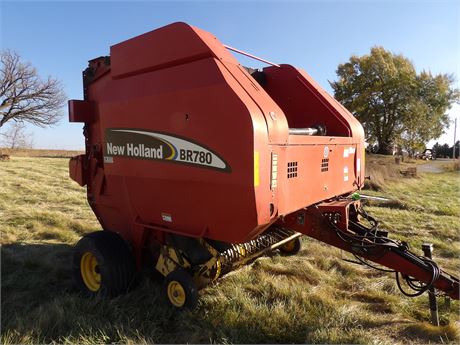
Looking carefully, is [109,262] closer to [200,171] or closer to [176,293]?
[176,293]

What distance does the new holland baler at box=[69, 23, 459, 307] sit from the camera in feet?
9.04

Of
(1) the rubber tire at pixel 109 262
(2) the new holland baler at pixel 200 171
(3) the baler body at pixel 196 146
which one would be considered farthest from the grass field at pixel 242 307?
(3) the baler body at pixel 196 146

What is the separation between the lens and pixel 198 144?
114 inches

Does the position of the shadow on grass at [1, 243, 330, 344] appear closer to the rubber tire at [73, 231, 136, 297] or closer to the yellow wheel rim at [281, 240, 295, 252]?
the rubber tire at [73, 231, 136, 297]

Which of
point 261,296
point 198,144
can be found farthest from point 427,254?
point 198,144

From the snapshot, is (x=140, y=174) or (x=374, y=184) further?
(x=374, y=184)

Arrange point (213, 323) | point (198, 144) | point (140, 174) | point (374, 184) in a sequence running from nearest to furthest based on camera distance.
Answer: point (198, 144), point (213, 323), point (140, 174), point (374, 184)

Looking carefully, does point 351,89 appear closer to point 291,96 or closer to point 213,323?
point 291,96

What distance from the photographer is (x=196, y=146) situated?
2924 millimetres

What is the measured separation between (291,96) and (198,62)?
1673mm

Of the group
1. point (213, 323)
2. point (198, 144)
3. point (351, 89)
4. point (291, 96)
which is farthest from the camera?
point (351, 89)

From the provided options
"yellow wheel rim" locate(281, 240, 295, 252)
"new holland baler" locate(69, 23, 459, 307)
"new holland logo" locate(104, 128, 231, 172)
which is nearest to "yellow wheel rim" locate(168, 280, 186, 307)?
"new holland baler" locate(69, 23, 459, 307)

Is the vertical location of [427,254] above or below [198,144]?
below

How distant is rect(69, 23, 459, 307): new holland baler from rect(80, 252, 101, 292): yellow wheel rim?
0.01m
